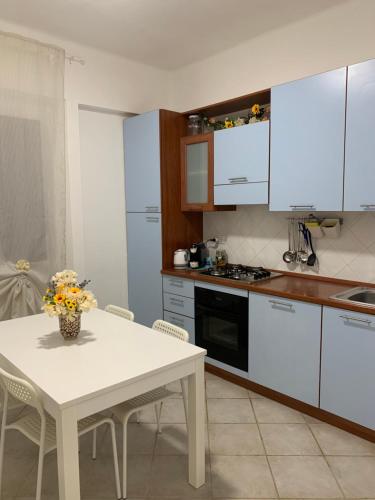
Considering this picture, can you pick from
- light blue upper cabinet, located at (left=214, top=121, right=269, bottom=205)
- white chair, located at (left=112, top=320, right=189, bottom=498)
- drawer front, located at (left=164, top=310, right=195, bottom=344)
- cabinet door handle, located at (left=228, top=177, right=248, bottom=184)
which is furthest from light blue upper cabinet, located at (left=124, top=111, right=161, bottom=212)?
white chair, located at (left=112, top=320, right=189, bottom=498)

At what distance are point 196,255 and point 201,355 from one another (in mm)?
1820

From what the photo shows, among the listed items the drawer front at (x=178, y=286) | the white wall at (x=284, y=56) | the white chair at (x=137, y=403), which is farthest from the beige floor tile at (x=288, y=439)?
A: the white wall at (x=284, y=56)

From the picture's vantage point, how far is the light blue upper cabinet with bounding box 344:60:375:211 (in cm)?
227

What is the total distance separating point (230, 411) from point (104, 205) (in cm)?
216

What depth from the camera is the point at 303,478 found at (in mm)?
2025

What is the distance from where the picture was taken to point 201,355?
1.85 metres

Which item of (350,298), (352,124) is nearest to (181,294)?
(350,298)

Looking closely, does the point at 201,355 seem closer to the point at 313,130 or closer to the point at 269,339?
the point at 269,339

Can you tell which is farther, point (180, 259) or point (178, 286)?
point (180, 259)

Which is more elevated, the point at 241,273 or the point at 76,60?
the point at 76,60

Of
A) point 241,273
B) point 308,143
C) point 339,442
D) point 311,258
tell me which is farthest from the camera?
point 241,273

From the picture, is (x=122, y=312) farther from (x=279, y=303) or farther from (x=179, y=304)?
(x=279, y=303)

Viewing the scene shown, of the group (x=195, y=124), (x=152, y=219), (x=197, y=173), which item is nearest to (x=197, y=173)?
(x=197, y=173)

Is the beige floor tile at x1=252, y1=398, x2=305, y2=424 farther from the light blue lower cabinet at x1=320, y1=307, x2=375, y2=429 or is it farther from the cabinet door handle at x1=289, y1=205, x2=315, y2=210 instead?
the cabinet door handle at x1=289, y1=205, x2=315, y2=210
